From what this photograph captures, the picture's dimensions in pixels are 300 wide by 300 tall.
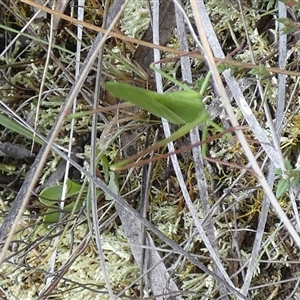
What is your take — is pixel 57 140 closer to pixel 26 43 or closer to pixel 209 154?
pixel 26 43

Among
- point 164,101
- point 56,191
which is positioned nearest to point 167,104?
point 164,101

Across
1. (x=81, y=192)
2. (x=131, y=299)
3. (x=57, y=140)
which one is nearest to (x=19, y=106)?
(x=57, y=140)

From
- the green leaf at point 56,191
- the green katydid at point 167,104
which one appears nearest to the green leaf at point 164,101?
the green katydid at point 167,104

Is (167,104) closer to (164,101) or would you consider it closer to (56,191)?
(164,101)

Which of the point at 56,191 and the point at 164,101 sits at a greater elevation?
the point at 164,101

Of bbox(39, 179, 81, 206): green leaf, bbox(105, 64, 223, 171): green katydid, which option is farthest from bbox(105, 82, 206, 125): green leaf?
bbox(39, 179, 81, 206): green leaf

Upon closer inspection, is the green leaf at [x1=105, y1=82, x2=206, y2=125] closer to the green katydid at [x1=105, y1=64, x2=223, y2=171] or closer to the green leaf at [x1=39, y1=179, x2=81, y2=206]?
the green katydid at [x1=105, y1=64, x2=223, y2=171]

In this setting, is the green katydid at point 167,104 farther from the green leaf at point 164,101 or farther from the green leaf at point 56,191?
the green leaf at point 56,191

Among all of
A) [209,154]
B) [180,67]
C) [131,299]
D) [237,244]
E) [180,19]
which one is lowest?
[131,299]
